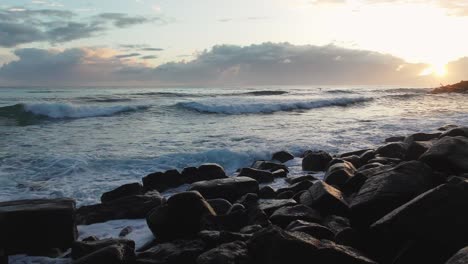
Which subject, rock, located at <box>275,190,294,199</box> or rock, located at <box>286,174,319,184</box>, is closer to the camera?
rock, located at <box>275,190,294,199</box>

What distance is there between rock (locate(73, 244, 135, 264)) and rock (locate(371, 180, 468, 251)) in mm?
2271

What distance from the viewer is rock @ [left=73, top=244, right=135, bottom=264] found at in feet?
13.1

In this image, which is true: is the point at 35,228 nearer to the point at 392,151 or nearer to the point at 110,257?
the point at 110,257

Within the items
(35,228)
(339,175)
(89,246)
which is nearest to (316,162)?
(339,175)

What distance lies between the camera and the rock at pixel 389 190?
4.36 metres

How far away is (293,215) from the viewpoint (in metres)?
4.78

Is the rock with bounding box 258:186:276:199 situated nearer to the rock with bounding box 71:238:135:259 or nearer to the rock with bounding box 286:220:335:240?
the rock with bounding box 286:220:335:240

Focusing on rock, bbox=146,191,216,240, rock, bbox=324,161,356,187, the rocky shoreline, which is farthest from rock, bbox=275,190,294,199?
rock, bbox=146,191,216,240

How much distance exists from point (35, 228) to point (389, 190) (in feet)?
12.8

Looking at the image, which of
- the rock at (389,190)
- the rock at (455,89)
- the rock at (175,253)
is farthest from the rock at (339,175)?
the rock at (455,89)

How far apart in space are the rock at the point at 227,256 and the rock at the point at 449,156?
326cm

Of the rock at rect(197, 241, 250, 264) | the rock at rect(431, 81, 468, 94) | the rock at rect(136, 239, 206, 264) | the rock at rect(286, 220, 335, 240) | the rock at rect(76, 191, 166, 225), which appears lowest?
the rock at rect(76, 191, 166, 225)

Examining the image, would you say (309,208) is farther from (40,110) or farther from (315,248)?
(40,110)

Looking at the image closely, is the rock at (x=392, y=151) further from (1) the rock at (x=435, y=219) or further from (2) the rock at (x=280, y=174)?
(1) the rock at (x=435, y=219)
